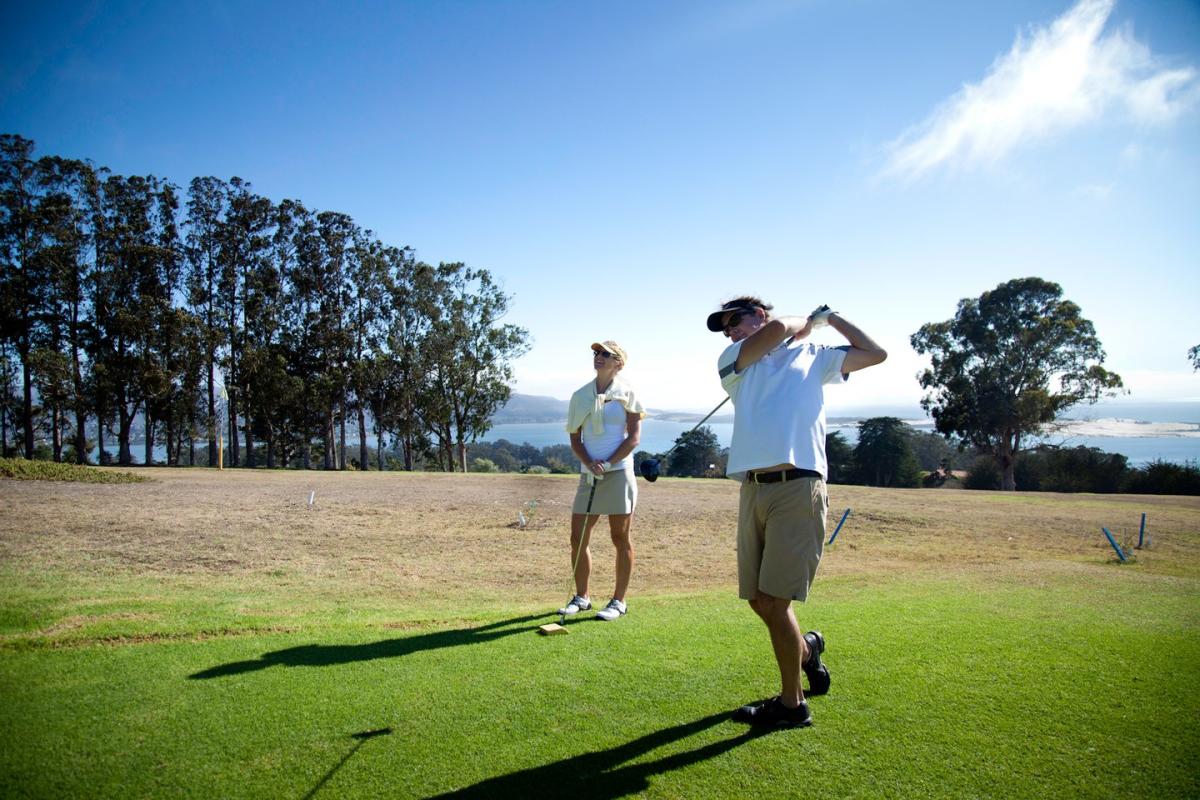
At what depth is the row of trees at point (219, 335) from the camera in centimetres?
3367

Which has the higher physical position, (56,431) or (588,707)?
(56,431)

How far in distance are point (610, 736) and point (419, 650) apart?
1866 mm

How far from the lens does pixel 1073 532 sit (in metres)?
14.4

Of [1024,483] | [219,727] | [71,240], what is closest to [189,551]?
[219,727]

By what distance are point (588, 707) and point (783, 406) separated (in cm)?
202

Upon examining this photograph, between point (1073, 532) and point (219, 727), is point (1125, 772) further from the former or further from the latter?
point (1073, 532)

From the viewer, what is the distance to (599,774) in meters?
2.93

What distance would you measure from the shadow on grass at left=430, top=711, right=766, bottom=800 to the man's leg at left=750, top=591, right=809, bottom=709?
26cm

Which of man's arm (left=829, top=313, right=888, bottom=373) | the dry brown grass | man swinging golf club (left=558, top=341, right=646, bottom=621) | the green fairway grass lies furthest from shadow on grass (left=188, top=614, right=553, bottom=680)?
man's arm (left=829, top=313, right=888, bottom=373)

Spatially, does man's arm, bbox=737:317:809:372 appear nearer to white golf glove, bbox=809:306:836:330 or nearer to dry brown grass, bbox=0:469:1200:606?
white golf glove, bbox=809:306:836:330

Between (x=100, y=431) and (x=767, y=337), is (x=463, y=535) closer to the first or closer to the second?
(x=767, y=337)

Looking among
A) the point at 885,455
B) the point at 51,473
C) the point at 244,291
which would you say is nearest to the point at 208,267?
the point at 244,291

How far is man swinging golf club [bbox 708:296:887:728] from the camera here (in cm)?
343

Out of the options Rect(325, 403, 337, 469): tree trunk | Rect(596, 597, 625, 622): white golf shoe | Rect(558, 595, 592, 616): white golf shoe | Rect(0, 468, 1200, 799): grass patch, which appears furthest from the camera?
Rect(325, 403, 337, 469): tree trunk
